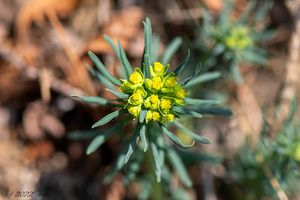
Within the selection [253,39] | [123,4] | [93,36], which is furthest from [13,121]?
[253,39]

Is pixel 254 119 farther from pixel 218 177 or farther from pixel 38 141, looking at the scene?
pixel 38 141

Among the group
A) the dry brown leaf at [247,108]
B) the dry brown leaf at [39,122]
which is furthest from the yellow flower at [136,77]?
the dry brown leaf at [247,108]

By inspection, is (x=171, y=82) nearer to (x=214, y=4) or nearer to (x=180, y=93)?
(x=180, y=93)

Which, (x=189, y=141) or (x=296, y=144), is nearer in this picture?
(x=296, y=144)

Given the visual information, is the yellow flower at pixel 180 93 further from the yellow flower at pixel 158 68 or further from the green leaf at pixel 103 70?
the green leaf at pixel 103 70

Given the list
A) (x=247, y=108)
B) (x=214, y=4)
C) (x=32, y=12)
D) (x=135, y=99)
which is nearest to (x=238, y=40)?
(x=247, y=108)

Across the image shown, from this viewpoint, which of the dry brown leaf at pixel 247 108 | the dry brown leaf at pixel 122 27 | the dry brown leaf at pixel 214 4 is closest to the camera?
the dry brown leaf at pixel 122 27

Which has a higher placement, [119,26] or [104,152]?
[119,26]
